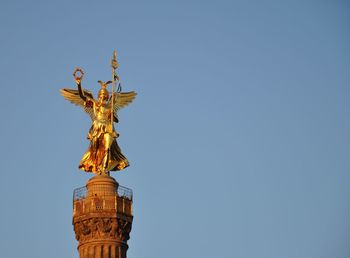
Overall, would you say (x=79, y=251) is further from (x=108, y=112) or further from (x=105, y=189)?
(x=108, y=112)

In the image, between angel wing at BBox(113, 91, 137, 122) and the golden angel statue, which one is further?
angel wing at BBox(113, 91, 137, 122)

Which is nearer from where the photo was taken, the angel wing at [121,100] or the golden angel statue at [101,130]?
the golden angel statue at [101,130]

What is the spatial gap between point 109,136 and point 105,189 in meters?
4.76

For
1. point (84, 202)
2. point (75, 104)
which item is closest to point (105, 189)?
point (84, 202)

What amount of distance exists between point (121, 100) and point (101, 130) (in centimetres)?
389

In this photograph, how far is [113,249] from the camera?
86125mm

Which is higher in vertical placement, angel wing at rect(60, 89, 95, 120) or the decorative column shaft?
angel wing at rect(60, 89, 95, 120)

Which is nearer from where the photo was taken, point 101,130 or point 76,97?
point 101,130

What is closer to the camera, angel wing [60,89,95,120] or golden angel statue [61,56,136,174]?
golden angel statue [61,56,136,174]

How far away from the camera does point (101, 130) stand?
90.6m

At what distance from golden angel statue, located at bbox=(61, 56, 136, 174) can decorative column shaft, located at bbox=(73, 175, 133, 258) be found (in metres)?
2.24

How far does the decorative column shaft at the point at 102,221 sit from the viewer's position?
8612cm

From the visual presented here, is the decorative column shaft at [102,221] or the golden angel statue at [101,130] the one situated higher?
the golden angel statue at [101,130]

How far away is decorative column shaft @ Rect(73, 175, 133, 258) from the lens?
8612 centimetres
